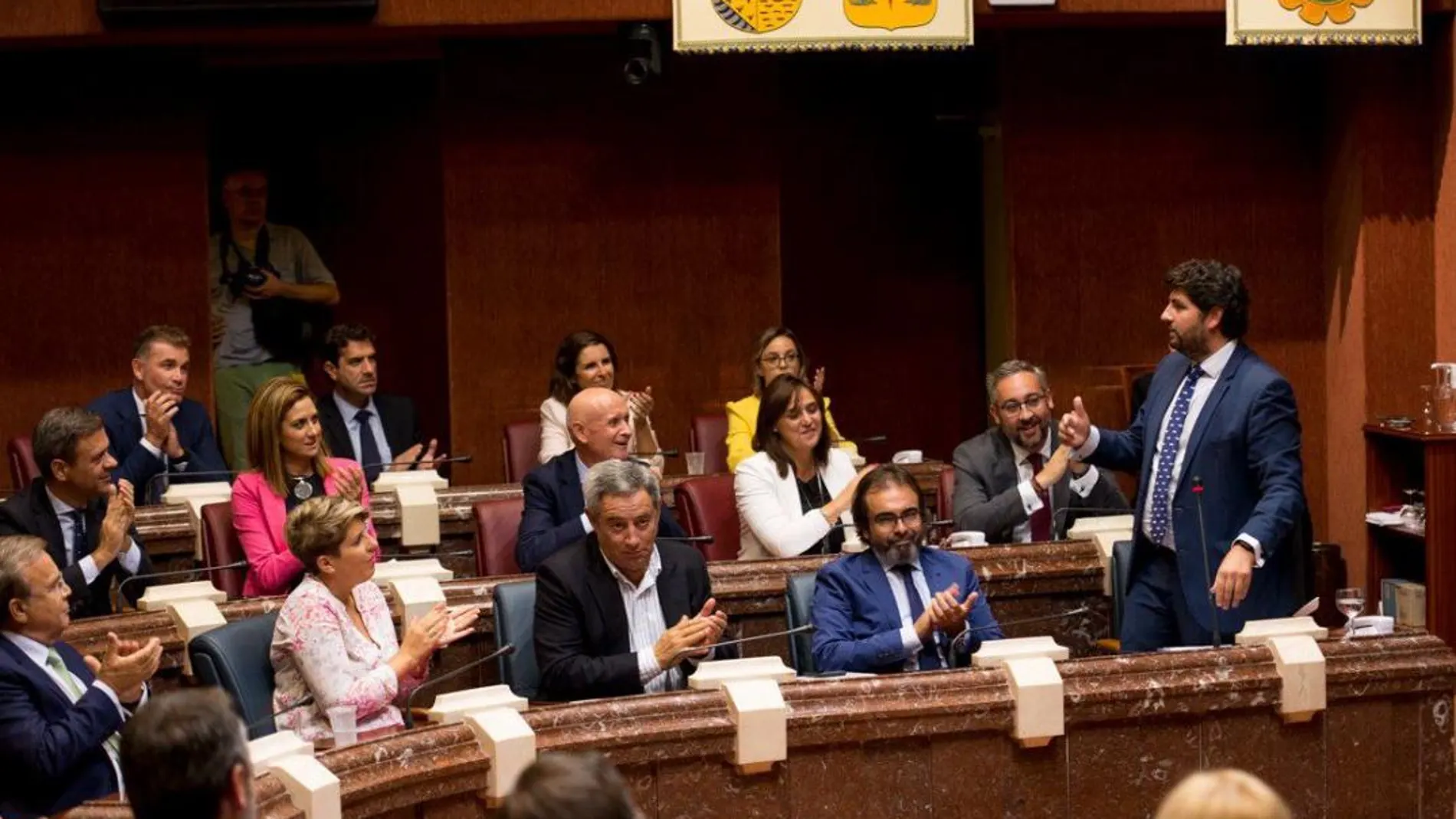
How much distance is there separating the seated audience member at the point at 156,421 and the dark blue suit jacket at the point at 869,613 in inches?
85.9

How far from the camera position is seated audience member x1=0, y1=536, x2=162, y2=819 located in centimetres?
331

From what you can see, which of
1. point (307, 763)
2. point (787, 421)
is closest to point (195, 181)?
point (787, 421)

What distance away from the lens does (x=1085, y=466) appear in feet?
17.7

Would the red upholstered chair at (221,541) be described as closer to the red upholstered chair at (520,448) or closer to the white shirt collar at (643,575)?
the white shirt collar at (643,575)

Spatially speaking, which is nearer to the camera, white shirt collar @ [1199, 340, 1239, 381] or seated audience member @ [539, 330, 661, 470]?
white shirt collar @ [1199, 340, 1239, 381]

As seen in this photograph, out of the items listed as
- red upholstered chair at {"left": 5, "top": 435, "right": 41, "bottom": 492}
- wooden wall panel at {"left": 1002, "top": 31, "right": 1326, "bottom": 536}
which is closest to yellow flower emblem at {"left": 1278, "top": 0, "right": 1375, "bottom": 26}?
wooden wall panel at {"left": 1002, "top": 31, "right": 1326, "bottom": 536}

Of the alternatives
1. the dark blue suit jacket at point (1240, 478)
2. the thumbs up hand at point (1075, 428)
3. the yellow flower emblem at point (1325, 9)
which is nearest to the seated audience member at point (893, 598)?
the thumbs up hand at point (1075, 428)

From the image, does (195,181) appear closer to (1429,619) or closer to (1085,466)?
(1085,466)

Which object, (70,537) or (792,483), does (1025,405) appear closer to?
(792,483)

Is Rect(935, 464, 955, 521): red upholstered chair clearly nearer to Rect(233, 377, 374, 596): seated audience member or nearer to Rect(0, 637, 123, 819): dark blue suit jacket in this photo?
Rect(233, 377, 374, 596): seated audience member

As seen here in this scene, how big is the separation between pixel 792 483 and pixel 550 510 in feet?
2.17

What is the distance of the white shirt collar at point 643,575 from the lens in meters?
4.19

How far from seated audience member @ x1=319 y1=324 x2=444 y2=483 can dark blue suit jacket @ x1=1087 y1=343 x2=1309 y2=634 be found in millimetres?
2652

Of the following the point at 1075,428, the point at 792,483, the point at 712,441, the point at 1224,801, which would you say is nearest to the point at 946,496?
the point at 792,483
